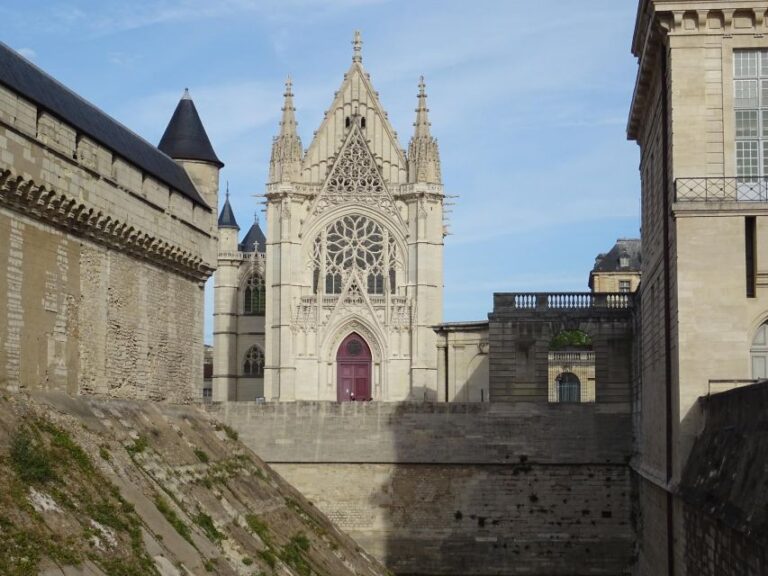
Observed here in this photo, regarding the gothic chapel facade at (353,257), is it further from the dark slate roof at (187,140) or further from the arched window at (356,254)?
the dark slate roof at (187,140)

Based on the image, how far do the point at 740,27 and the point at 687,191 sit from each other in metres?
2.85

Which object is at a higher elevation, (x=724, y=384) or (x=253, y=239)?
(x=253, y=239)

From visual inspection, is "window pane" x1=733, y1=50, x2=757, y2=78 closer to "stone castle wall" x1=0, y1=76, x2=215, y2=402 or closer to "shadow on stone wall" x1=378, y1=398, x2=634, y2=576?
"stone castle wall" x1=0, y1=76, x2=215, y2=402

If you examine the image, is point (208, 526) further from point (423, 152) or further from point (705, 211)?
point (423, 152)

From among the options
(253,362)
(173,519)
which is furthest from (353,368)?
(173,519)

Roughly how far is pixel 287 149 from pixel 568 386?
1743cm

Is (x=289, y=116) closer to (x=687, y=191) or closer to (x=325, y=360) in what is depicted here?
(x=325, y=360)

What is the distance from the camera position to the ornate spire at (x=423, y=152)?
5119 cm

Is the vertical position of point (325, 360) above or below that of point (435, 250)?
below

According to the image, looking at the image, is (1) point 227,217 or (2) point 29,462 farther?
(1) point 227,217

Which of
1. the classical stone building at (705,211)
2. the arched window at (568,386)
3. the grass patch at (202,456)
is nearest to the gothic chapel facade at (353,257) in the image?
the arched window at (568,386)

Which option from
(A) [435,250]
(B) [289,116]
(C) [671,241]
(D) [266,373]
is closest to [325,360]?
(D) [266,373]

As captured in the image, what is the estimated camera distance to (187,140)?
3155 centimetres

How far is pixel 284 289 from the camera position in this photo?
166 ft
